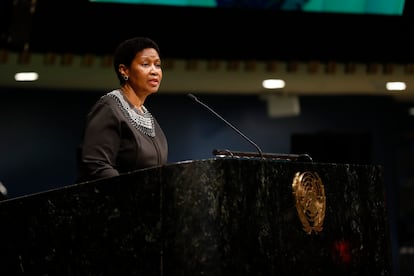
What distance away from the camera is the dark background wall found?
7.07 metres

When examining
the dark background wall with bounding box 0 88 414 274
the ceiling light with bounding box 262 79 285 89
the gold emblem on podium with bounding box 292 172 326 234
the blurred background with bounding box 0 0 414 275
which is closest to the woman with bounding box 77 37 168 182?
the gold emblem on podium with bounding box 292 172 326 234

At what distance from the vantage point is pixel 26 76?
21.3 feet

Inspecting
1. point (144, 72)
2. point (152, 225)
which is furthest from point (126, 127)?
point (152, 225)

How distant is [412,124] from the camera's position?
332 inches

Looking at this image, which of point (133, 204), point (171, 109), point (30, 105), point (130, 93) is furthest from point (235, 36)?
point (133, 204)

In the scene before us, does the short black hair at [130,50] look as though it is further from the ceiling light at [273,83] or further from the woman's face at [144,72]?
the ceiling light at [273,83]

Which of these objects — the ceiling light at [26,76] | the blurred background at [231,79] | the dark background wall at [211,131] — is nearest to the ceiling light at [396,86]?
the blurred background at [231,79]

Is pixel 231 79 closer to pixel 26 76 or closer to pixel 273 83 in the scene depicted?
pixel 273 83

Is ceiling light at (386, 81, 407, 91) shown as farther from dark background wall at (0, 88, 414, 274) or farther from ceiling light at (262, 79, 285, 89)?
ceiling light at (262, 79, 285, 89)

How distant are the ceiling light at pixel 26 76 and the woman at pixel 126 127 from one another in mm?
4299

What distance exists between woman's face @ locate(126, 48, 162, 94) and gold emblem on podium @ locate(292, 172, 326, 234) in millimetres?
562

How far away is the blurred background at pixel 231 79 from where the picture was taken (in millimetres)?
5496

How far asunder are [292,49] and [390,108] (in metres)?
2.42

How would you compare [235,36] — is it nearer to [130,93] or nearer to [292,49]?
[292,49]
